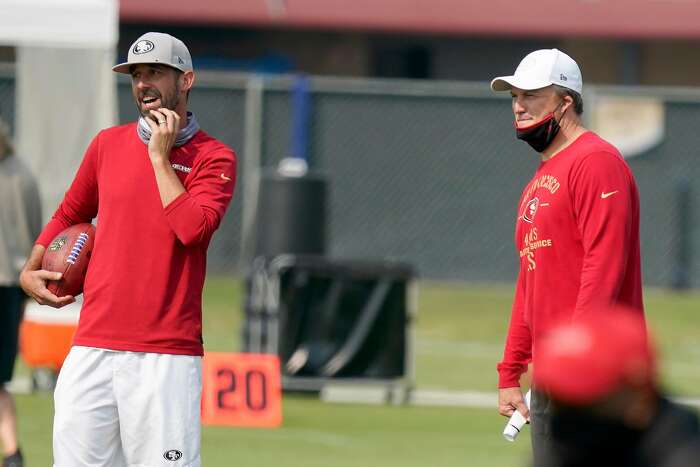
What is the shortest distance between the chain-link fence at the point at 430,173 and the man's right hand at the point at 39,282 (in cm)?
1294

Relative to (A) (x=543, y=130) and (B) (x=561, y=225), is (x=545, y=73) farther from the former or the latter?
(B) (x=561, y=225)

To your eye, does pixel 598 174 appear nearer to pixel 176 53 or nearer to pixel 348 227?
pixel 176 53

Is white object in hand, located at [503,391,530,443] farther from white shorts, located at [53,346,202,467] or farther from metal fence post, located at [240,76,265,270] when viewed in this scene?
metal fence post, located at [240,76,265,270]

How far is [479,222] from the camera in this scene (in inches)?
749

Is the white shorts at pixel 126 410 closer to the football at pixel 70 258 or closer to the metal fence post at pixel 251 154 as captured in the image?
the football at pixel 70 258

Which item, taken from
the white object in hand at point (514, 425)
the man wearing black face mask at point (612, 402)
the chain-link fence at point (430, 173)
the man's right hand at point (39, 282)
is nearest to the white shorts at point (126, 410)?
the man's right hand at point (39, 282)

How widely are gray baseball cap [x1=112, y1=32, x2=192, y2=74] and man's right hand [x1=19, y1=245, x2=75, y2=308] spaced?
814 millimetres

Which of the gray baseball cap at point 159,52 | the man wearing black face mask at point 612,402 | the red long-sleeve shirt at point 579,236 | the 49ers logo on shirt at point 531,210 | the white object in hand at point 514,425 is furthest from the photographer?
the white object in hand at point 514,425

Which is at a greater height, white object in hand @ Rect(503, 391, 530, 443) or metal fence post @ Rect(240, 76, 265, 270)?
metal fence post @ Rect(240, 76, 265, 270)

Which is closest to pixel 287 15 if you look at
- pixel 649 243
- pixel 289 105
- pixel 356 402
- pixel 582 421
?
pixel 289 105

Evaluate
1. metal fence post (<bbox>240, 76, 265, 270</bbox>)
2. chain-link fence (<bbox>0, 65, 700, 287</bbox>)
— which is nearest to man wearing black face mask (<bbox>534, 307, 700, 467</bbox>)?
metal fence post (<bbox>240, 76, 265, 270</bbox>)

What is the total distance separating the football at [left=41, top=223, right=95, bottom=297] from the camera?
5742 millimetres

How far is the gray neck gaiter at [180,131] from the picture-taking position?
5535 mm

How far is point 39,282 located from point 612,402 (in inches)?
132
